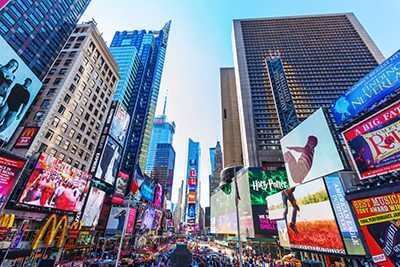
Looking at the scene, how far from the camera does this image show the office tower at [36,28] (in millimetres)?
50094

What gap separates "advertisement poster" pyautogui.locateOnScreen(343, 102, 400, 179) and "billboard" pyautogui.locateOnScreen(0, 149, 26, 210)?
3573cm

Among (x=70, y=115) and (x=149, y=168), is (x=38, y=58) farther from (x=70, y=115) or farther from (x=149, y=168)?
(x=149, y=168)

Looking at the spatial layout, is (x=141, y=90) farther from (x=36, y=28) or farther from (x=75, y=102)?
(x=75, y=102)

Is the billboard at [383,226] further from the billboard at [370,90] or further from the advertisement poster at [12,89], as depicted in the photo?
the advertisement poster at [12,89]

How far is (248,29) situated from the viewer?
106000mm

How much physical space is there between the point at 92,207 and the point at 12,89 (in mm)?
24986

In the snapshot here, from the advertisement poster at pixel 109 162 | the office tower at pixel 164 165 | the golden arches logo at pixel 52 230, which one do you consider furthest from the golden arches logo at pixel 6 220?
the office tower at pixel 164 165

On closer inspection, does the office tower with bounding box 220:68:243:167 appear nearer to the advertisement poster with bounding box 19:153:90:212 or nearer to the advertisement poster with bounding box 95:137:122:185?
the advertisement poster with bounding box 95:137:122:185

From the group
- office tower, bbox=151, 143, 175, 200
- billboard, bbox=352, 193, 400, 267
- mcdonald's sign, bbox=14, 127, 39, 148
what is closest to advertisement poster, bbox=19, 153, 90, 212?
mcdonald's sign, bbox=14, 127, 39, 148

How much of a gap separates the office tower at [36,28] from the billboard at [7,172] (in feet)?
160

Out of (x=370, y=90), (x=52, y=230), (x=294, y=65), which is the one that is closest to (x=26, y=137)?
(x=52, y=230)

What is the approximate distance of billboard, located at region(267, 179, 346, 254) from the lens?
18.5 meters

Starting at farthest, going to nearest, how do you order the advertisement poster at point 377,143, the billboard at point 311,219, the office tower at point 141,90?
the office tower at point 141,90
the billboard at point 311,219
the advertisement poster at point 377,143

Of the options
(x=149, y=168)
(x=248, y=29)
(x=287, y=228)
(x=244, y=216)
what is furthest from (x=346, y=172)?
(x=149, y=168)
